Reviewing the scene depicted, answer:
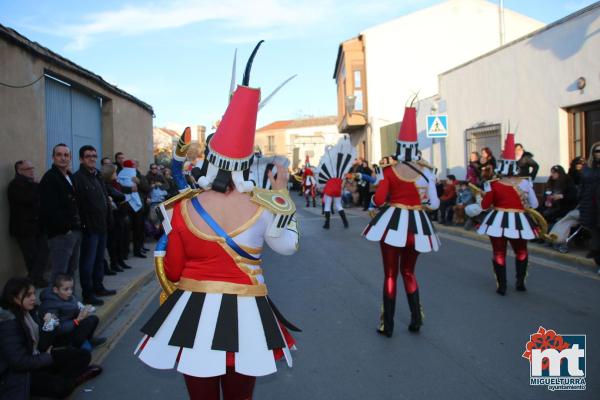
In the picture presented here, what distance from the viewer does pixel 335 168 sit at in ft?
46.4

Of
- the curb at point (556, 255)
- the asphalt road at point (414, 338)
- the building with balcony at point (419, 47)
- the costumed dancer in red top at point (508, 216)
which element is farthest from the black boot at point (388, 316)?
the building with balcony at point (419, 47)

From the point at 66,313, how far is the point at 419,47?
90.0ft

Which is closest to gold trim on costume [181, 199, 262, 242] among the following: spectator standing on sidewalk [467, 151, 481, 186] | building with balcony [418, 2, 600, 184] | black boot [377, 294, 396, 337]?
black boot [377, 294, 396, 337]

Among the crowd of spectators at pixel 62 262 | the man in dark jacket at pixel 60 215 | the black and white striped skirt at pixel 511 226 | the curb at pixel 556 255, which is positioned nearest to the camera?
the crowd of spectators at pixel 62 262

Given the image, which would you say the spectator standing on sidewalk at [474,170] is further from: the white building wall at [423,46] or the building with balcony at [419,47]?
the white building wall at [423,46]

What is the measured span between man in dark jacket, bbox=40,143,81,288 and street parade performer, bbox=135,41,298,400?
12.1 ft

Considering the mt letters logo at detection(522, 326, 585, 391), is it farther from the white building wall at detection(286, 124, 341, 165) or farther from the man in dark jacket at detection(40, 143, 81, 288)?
the white building wall at detection(286, 124, 341, 165)

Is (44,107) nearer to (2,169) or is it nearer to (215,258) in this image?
(2,169)

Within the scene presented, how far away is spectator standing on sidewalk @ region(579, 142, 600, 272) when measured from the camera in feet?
26.6

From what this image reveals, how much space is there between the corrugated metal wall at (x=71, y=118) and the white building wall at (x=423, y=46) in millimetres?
19126

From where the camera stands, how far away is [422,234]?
17.1ft

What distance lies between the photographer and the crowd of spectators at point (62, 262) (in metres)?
3.77

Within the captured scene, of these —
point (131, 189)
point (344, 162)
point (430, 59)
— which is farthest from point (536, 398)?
point (430, 59)

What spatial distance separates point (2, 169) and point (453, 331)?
244 inches
